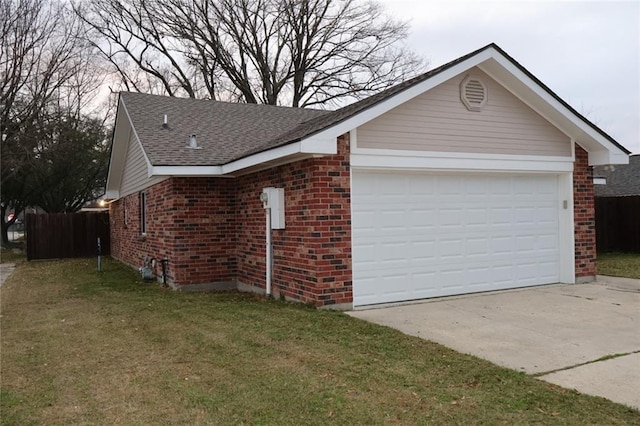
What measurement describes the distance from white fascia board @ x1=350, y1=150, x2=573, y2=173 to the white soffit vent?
33.9 inches

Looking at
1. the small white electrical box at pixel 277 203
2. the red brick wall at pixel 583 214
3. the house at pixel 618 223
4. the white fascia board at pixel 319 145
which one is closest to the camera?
the white fascia board at pixel 319 145

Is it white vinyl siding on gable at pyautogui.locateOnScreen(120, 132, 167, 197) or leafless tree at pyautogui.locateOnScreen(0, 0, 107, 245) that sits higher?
leafless tree at pyautogui.locateOnScreen(0, 0, 107, 245)

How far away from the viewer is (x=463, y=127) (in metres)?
8.66

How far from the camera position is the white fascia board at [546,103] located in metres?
8.52

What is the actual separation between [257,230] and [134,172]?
6134 millimetres

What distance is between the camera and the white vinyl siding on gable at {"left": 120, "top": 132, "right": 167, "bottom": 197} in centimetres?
1242

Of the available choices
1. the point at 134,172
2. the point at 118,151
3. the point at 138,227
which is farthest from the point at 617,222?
the point at 118,151

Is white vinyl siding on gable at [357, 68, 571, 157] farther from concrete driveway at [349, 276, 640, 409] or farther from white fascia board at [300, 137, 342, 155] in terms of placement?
concrete driveway at [349, 276, 640, 409]

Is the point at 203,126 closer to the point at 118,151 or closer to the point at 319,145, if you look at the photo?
the point at 118,151

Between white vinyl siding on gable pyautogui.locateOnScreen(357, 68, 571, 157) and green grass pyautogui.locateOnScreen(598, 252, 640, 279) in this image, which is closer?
white vinyl siding on gable pyautogui.locateOnScreen(357, 68, 571, 157)

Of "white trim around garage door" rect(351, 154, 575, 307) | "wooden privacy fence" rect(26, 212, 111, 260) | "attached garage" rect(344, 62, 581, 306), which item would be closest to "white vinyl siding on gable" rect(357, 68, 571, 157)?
"attached garage" rect(344, 62, 581, 306)

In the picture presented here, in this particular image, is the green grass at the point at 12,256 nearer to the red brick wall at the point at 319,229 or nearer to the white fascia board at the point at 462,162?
the red brick wall at the point at 319,229

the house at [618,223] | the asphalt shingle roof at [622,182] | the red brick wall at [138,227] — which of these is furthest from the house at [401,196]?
the asphalt shingle roof at [622,182]

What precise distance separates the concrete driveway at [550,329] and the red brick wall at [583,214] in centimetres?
55
